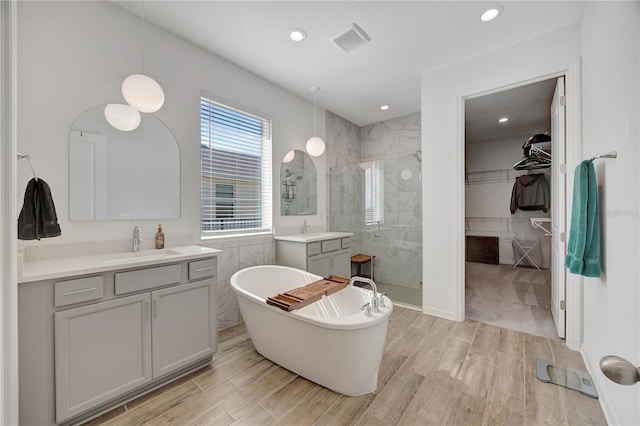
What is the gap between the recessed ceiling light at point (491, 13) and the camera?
2.06 metres

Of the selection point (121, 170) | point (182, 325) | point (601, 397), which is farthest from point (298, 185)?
point (601, 397)

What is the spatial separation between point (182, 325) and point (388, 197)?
116 inches

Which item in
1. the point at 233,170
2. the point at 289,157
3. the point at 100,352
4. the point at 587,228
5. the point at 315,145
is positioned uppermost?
the point at 315,145

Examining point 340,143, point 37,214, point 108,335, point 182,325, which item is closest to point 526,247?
point 340,143

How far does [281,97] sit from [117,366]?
3.14 meters

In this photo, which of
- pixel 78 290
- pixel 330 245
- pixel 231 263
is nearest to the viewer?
pixel 78 290

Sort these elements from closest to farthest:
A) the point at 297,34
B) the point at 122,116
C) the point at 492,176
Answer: the point at 122,116, the point at 297,34, the point at 492,176

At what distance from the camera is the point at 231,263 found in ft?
9.21

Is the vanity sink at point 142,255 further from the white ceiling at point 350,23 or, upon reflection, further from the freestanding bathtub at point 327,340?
the white ceiling at point 350,23

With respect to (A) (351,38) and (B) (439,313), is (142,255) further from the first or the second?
(B) (439,313)

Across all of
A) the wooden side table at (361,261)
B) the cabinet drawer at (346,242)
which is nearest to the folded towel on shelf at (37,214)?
the cabinet drawer at (346,242)

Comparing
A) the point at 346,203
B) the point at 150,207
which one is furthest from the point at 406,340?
the point at 150,207

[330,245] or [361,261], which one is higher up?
[330,245]

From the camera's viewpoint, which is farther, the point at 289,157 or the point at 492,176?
the point at 492,176
